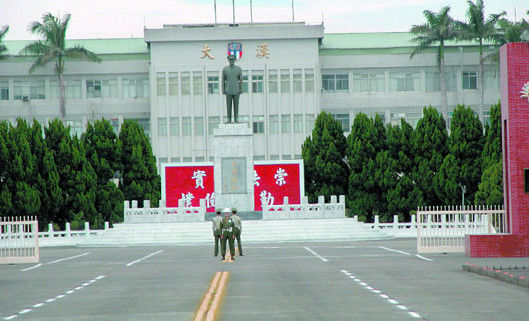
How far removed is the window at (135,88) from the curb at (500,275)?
67579 mm

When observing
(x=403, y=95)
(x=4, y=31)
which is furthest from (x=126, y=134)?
(x=403, y=95)

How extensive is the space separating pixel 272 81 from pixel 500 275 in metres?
66.6

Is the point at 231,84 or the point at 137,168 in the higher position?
the point at 231,84

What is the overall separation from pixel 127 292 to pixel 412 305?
20.6 feet

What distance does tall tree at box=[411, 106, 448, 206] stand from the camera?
65938 mm

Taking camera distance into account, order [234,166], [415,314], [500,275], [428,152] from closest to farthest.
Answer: [415,314], [500,275], [234,166], [428,152]

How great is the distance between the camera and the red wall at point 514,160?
3039 centimetres

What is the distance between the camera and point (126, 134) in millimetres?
71875

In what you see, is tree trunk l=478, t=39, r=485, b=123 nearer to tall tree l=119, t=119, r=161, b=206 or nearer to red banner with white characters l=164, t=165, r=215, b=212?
tall tree l=119, t=119, r=161, b=206

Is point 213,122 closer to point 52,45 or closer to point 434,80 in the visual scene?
point 52,45

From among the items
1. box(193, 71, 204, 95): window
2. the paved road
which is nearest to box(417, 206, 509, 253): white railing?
the paved road

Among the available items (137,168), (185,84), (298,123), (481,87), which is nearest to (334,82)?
(298,123)

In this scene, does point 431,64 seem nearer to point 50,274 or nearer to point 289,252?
point 289,252

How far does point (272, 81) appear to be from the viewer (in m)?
87.7
